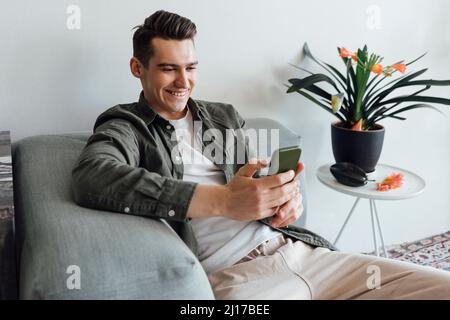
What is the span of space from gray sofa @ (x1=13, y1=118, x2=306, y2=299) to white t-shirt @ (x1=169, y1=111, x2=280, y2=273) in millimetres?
265

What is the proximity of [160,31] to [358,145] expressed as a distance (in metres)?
0.81

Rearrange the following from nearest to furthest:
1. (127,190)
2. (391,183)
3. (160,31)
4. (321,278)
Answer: (127,190) → (321,278) → (160,31) → (391,183)

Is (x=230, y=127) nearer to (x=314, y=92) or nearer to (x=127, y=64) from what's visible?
(x=127, y=64)

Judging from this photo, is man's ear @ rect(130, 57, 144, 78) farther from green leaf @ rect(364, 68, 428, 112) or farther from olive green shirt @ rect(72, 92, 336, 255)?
green leaf @ rect(364, 68, 428, 112)

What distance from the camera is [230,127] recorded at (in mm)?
1378

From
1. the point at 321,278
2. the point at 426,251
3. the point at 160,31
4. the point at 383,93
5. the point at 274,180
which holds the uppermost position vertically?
the point at 160,31

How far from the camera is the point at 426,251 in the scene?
228 cm

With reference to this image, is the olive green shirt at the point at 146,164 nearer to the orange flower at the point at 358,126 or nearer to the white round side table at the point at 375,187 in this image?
the white round side table at the point at 375,187

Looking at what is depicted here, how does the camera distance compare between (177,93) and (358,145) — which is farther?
(358,145)

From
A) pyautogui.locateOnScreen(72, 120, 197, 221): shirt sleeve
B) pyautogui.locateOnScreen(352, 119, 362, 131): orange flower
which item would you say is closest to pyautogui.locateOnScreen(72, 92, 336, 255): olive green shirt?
pyautogui.locateOnScreen(72, 120, 197, 221): shirt sleeve

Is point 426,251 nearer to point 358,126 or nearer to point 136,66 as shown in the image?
point 358,126

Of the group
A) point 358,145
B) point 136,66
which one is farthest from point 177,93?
point 358,145

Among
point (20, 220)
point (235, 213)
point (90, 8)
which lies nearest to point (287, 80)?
point (90, 8)

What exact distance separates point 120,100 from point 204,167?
406 millimetres
